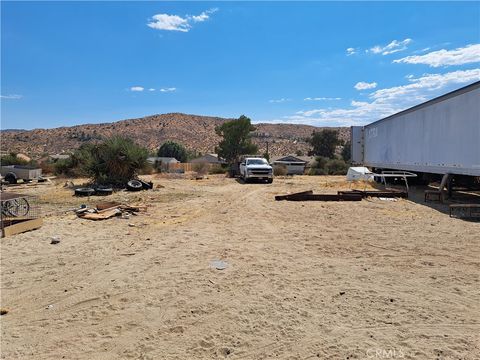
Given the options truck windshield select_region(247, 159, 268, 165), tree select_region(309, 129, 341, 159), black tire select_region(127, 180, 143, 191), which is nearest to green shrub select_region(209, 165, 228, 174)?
truck windshield select_region(247, 159, 268, 165)

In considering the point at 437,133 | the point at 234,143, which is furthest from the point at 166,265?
the point at 234,143

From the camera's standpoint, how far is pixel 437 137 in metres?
17.0

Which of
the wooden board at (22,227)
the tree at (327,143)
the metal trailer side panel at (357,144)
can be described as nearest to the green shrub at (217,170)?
the metal trailer side panel at (357,144)

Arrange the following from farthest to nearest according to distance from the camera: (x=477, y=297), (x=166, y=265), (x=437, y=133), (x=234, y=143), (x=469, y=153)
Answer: (x=234, y=143) < (x=437, y=133) < (x=469, y=153) < (x=166, y=265) < (x=477, y=297)

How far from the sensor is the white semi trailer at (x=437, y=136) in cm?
1427

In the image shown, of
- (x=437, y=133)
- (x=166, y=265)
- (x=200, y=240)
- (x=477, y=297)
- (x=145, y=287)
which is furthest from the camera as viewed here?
(x=437, y=133)

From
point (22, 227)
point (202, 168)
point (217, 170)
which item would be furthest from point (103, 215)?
point (217, 170)

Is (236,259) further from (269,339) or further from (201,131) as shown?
(201,131)

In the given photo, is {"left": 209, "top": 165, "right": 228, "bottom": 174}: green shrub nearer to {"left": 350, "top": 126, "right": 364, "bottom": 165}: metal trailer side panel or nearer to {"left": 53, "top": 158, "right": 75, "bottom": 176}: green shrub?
{"left": 53, "top": 158, "right": 75, "bottom": 176}: green shrub

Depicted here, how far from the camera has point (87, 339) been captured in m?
4.20

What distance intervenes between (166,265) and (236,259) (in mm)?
1257

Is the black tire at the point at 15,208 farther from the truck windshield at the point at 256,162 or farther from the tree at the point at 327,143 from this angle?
the tree at the point at 327,143

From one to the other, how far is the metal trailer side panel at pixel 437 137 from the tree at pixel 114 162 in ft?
51.7

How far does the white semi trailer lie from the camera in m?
14.3
